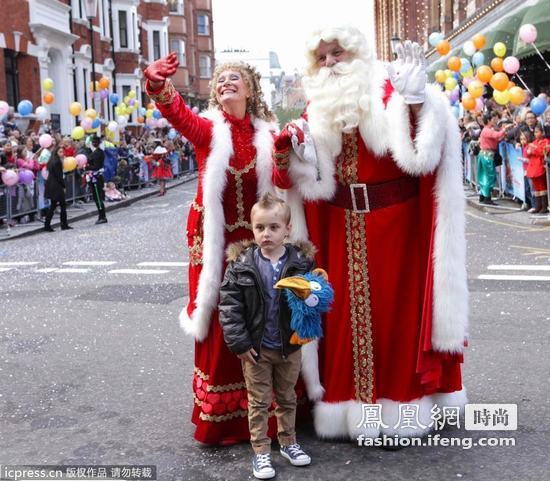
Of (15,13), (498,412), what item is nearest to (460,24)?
(15,13)

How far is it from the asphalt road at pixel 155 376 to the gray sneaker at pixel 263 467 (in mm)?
81

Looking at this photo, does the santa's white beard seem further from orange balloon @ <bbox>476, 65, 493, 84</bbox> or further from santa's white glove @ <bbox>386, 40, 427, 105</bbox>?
orange balloon @ <bbox>476, 65, 493, 84</bbox>

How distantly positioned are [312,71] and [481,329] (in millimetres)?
3098

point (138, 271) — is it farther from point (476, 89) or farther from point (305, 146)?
point (476, 89)

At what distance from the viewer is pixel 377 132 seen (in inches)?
149

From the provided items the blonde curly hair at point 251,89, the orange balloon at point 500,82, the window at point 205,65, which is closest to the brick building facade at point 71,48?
the orange balloon at point 500,82

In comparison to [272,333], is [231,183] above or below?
above

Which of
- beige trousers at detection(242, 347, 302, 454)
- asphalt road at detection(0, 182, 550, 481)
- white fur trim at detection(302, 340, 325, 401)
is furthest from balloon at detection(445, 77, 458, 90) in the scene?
beige trousers at detection(242, 347, 302, 454)

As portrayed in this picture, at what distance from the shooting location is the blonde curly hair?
4016 mm

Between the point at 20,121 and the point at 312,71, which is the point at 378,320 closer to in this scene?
the point at 312,71

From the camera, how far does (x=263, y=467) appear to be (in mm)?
3613

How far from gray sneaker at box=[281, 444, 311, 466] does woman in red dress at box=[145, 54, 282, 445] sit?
1.07 feet

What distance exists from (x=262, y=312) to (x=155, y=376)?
2.01 meters

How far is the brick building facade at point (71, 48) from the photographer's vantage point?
23.2 metres
